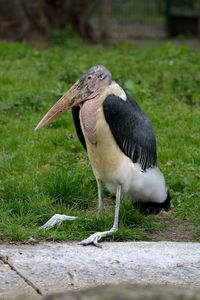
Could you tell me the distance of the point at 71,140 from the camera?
6.71 metres

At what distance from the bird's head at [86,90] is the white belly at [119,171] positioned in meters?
0.19

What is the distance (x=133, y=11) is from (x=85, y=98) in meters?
15.1

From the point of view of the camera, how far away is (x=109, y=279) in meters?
3.71

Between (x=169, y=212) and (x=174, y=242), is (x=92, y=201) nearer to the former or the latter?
(x=169, y=212)

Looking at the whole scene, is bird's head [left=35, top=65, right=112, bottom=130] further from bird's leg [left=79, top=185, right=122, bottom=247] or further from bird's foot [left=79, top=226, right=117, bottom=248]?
bird's foot [left=79, top=226, right=117, bottom=248]

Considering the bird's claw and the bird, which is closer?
the bird's claw

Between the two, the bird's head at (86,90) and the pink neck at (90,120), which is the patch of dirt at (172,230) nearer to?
the pink neck at (90,120)

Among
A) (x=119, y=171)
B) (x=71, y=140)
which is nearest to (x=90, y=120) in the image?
(x=119, y=171)

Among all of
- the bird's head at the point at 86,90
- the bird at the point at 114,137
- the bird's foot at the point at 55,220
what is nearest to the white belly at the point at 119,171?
the bird at the point at 114,137

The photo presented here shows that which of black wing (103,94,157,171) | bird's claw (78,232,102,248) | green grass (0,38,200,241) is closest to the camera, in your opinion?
bird's claw (78,232,102,248)

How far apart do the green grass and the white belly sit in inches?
10.2

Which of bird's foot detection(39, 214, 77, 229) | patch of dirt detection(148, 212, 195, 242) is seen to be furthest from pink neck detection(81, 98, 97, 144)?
patch of dirt detection(148, 212, 195, 242)

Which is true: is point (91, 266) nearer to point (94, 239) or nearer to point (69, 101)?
point (94, 239)

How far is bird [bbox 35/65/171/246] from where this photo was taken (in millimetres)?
4422
